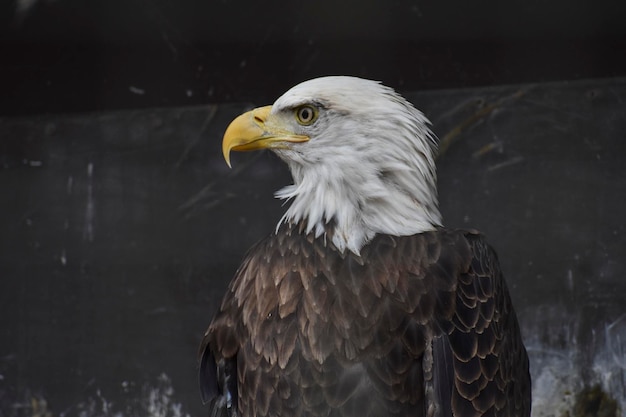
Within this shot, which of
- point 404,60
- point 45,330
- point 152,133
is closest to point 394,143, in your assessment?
point 404,60

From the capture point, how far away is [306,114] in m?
3.30

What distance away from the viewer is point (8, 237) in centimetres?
503

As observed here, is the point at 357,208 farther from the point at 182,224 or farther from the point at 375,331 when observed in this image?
the point at 182,224

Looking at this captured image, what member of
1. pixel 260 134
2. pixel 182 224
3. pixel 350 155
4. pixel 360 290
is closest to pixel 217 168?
pixel 182 224

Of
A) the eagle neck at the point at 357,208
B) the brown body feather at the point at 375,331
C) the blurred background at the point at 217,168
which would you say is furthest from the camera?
the blurred background at the point at 217,168

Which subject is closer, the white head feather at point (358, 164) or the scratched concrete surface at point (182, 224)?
the white head feather at point (358, 164)

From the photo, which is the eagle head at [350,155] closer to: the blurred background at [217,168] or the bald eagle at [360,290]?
the bald eagle at [360,290]

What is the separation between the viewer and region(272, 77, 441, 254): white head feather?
324 cm

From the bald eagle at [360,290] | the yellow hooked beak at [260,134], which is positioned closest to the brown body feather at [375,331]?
the bald eagle at [360,290]

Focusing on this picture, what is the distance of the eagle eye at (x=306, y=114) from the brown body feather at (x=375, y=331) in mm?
367

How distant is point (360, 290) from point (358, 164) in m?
0.40

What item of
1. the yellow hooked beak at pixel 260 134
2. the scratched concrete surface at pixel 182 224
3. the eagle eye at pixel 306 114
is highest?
the eagle eye at pixel 306 114

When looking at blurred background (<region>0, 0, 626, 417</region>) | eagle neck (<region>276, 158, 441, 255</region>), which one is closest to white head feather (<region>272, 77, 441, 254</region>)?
eagle neck (<region>276, 158, 441, 255</region>)

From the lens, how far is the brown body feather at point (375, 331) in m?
3.11
